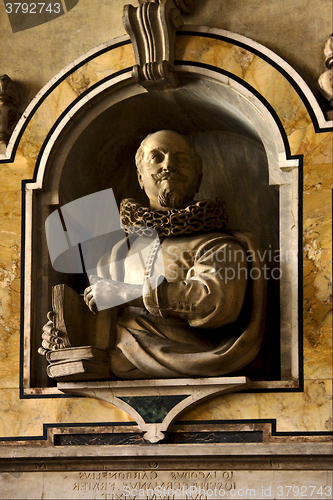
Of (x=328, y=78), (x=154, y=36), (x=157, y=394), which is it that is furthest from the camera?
(x=154, y=36)

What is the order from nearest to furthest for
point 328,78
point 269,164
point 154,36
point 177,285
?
point 177,285 < point 328,78 < point 269,164 < point 154,36

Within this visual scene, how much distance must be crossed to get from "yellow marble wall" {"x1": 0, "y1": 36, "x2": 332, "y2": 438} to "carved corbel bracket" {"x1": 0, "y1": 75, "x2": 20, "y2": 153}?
0.16 meters

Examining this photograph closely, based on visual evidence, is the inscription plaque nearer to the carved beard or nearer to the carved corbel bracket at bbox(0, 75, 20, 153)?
the carved beard

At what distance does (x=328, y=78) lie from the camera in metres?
5.94

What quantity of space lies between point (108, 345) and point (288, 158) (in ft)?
5.42

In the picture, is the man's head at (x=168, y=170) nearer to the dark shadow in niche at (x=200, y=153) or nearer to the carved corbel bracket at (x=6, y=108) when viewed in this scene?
the dark shadow in niche at (x=200, y=153)

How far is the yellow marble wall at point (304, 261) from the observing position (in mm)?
5551

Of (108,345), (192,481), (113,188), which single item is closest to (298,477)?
(192,481)

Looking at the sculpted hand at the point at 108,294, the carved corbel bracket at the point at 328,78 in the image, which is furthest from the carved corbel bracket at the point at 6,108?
the carved corbel bracket at the point at 328,78

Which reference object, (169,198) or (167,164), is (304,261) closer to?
(169,198)

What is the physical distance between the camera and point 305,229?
228 inches

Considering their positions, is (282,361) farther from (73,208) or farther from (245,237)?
(73,208)

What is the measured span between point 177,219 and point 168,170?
35cm

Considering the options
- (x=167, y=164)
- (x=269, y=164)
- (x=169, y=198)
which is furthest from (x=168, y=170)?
(x=269, y=164)
